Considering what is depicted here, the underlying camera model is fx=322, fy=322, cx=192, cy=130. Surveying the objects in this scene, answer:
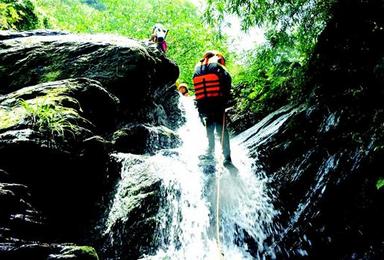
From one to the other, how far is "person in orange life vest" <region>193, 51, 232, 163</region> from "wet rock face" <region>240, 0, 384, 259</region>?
1.23m

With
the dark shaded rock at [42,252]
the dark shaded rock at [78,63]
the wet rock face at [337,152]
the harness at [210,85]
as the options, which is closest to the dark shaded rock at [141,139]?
the dark shaded rock at [78,63]

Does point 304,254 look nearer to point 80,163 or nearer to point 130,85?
point 80,163

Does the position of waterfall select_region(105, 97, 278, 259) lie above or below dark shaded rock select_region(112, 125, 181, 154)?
below

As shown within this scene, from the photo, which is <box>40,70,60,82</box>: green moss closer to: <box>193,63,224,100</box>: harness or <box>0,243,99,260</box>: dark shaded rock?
<box>193,63,224,100</box>: harness

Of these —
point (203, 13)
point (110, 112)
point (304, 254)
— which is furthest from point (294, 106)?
point (110, 112)

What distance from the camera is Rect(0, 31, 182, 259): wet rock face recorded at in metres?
4.32

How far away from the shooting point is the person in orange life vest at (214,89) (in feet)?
24.1

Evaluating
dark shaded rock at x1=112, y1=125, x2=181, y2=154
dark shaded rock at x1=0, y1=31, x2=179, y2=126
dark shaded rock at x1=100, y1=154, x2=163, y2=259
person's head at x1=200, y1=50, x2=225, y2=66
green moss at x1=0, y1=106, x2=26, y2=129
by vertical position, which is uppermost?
dark shaded rock at x1=0, y1=31, x2=179, y2=126

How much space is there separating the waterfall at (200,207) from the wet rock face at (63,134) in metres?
0.59

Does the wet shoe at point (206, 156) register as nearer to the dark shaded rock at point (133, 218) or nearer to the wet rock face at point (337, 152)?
the wet rock face at point (337, 152)

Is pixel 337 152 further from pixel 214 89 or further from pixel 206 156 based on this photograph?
pixel 206 156

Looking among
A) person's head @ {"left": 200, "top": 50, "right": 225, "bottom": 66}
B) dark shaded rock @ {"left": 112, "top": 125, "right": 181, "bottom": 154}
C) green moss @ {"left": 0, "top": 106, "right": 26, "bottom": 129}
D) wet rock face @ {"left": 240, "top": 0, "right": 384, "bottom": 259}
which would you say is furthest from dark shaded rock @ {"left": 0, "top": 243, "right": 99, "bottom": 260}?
person's head @ {"left": 200, "top": 50, "right": 225, "bottom": 66}

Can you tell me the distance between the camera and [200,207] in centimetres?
651

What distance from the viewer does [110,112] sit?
748cm
